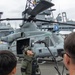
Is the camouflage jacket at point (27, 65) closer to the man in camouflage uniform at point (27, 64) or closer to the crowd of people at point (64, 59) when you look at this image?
the man in camouflage uniform at point (27, 64)

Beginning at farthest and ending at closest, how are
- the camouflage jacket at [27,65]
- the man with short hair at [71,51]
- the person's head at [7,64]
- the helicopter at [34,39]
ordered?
the helicopter at [34,39], the camouflage jacket at [27,65], the person's head at [7,64], the man with short hair at [71,51]

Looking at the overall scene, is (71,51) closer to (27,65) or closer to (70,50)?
(70,50)

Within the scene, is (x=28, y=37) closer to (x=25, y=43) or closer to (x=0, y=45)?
(x=25, y=43)

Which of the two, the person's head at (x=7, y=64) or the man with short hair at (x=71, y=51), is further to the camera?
the person's head at (x=7, y=64)

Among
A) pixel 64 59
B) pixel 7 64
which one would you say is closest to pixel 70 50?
pixel 64 59

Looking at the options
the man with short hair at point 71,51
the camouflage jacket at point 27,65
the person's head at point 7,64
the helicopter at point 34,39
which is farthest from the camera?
the helicopter at point 34,39

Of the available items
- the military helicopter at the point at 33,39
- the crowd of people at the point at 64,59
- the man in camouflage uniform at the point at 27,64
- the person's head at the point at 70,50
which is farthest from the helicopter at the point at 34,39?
the person's head at the point at 70,50

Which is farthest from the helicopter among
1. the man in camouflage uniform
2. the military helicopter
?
the man in camouflage uniform

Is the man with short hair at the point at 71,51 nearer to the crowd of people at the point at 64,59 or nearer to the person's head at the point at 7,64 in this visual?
the crowd of people at the point at 64,59

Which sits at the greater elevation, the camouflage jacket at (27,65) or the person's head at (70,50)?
the person's head at (70,50)

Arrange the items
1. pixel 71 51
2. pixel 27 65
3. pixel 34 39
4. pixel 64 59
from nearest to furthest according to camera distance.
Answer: pixel 71 51 < pixel 64 59 < pixel 27 65 < pixel 34 39

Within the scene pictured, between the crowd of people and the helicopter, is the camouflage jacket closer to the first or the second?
the crowd of people

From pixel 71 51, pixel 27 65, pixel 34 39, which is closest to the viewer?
pixel 71 51

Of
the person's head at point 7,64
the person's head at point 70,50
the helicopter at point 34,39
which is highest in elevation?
the person's head at point 70,50
